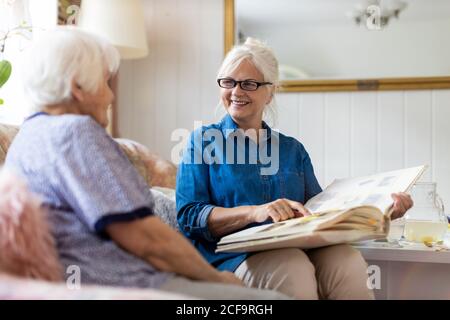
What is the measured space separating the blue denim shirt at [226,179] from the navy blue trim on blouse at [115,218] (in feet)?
1.46

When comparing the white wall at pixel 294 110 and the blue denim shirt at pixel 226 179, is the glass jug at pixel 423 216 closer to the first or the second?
the blue denim shirt at pixel 226 179

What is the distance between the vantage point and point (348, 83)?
7.74 feet

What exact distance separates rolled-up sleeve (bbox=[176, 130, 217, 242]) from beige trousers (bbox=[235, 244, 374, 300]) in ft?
0.47

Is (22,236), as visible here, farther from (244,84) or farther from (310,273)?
(244,84)

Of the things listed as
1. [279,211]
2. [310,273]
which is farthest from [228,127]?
[310,273]

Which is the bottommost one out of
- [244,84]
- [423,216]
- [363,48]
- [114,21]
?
[423,216]

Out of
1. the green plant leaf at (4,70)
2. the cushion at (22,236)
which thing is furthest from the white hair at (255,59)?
the cushion at (22,236)

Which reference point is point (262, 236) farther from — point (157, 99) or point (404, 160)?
point (157, 99)

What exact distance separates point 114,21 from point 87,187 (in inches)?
61.8

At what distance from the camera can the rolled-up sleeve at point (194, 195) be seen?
49.1 inches

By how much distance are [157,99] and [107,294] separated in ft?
6.37

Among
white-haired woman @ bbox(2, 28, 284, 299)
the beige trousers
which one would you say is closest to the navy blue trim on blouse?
white-haired woman @ bbox(2, 28, 284, 299)

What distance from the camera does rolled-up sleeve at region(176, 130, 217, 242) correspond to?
1.25 meters
